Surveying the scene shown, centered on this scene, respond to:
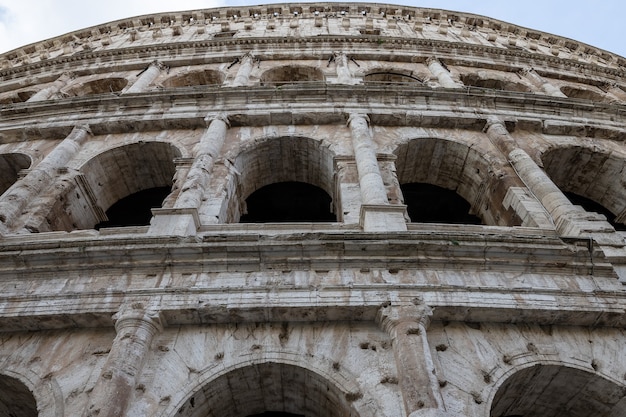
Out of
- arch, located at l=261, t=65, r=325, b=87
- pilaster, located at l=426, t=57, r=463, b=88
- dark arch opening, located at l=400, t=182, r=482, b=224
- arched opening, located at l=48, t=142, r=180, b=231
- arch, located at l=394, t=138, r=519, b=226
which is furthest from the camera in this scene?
arch, located at l=261, t=65, r=325, b=87

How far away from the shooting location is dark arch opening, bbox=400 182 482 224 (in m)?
10.3

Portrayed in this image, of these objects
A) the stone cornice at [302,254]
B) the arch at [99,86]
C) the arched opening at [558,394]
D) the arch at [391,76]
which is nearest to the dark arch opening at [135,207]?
the stone cornice at [302,254]


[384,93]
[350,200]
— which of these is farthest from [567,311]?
[384,93]

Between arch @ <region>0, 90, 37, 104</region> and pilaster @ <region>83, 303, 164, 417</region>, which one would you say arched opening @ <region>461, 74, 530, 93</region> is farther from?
arch @ <region>0, 90, 37, 104</region>

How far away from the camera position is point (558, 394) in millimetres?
5363

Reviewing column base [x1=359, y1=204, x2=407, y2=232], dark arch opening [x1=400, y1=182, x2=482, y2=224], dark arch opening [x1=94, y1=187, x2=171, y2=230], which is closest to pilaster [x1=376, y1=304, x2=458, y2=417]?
column base [x1=359, y1=204, x2=407, y2=232]

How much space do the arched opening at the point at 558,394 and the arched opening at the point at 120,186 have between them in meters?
7.07

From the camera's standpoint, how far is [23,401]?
17.7 ft

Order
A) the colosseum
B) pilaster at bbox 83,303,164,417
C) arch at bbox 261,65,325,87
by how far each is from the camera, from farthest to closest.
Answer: arch at bbox 261,65,325,87
the colosseum
pilaster at bbox 83,303,164,417

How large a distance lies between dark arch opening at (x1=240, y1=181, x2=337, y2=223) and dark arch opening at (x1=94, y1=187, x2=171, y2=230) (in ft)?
6.37

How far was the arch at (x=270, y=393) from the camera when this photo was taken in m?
4.86

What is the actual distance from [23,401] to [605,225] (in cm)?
795

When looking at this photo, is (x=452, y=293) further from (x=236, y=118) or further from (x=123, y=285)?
(x=236, y=118)

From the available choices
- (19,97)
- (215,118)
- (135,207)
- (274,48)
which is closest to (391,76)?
(274,48)
